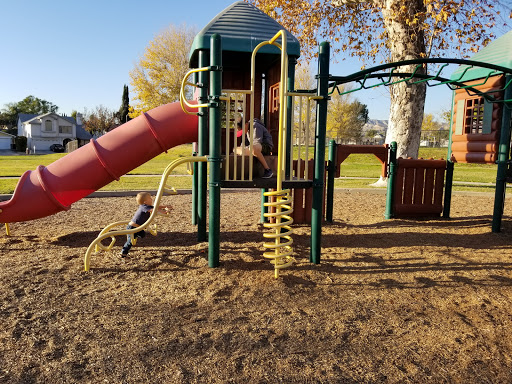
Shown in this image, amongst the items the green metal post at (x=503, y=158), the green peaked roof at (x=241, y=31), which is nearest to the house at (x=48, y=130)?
the green peaked roof at (x=241, y=31)

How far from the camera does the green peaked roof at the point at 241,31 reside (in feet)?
17.1

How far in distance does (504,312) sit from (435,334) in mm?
936

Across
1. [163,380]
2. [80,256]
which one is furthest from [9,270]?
[163,380]

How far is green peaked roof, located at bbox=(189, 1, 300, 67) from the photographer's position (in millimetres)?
5223

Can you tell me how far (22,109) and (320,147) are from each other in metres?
98.1

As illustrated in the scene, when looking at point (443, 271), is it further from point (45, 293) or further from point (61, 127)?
point (61, 127)

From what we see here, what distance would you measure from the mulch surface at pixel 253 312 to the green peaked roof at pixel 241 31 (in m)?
2.65

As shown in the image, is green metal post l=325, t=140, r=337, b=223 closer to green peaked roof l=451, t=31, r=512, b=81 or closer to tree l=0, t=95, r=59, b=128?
green peaked roof l=451, t=31, r=512, b=81

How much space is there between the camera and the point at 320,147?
482 cm

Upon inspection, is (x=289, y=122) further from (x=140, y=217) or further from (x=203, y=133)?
(x=140, y=217)

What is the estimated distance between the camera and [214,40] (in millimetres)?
4383

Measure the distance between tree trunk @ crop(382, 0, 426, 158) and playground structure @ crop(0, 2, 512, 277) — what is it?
482cm

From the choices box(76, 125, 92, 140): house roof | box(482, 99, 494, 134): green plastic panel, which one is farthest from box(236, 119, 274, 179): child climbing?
box(76, 125, 92, 140): house roof

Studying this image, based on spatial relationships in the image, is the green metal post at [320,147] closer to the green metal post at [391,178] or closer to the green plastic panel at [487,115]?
the green metal post at [391,178]
